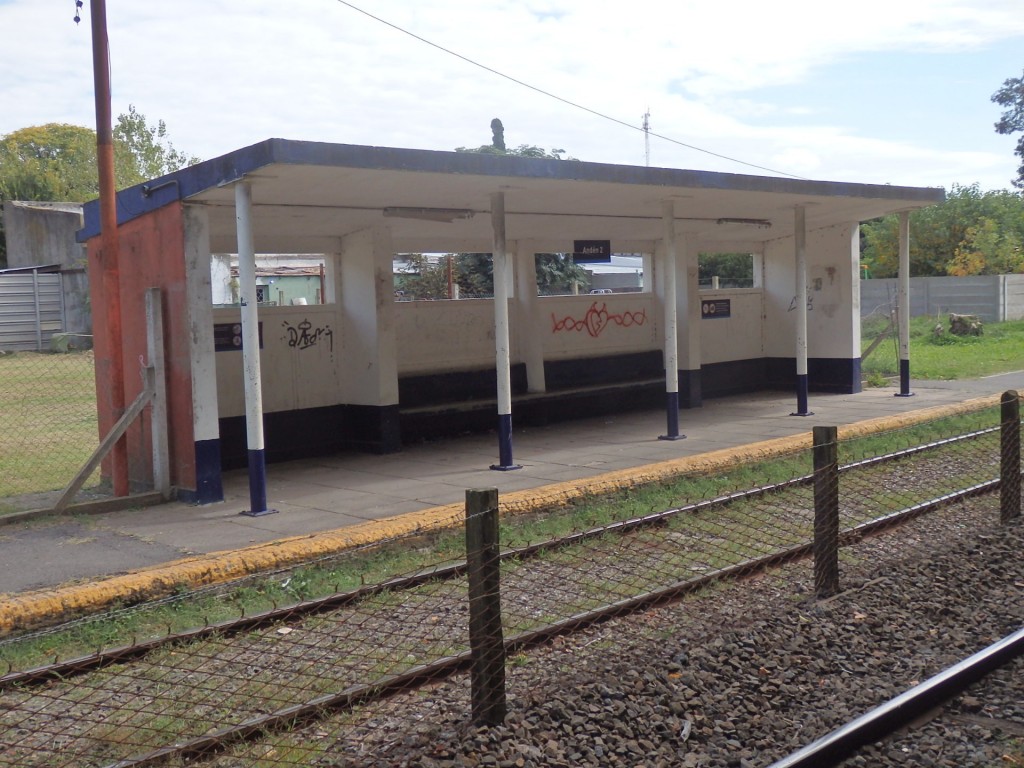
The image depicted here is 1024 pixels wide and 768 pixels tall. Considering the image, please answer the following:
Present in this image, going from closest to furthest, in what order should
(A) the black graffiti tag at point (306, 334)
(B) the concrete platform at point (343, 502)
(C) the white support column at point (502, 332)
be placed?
(B) the concrete platform at point (343, 502)
(C) the white support column at point (502, 332)
(A) the black graffiti tag at point (306, 334)

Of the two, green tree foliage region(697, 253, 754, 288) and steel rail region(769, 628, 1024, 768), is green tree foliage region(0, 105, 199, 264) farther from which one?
steel rail region(769, 628, 1024, 768)

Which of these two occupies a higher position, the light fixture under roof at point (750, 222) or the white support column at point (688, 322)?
the light fixture under roof at point (750, 222)

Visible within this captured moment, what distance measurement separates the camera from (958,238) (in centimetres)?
4550

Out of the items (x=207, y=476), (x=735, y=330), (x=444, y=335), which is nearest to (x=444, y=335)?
(x=444, y=335)

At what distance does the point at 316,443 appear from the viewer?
13.2 meters

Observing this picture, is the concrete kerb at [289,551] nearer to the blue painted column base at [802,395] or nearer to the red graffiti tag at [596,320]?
the blue painted column base at [802,395]

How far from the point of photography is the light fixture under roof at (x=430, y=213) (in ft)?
39.0

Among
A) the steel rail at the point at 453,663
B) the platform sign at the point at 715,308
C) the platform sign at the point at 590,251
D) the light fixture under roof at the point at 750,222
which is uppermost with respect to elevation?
the light fixture under roof at the point at 750,222

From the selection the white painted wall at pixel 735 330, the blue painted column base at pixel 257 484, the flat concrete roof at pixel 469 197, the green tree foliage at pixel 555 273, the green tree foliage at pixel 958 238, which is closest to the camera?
the flat concrete roof at pixel 469 197

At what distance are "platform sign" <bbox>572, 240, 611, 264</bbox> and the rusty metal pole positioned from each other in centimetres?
698

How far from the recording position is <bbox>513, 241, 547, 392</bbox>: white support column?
1556cm

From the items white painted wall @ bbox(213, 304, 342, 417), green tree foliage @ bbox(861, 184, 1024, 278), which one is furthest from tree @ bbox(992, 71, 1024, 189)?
white painted wall @ bbox(213, 304, 342, 417)

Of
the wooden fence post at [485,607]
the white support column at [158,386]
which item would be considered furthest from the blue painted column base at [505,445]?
the wooden fence post at [485,607]

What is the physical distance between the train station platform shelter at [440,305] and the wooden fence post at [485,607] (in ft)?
15.4
